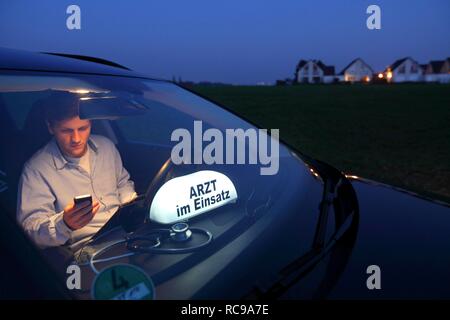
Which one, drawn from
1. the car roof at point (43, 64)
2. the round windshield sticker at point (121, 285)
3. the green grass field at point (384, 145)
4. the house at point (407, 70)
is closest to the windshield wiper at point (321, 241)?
the round windshield sticker at point (121, 285)

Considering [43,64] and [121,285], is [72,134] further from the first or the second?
[121,285]

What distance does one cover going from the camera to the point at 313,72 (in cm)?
7956

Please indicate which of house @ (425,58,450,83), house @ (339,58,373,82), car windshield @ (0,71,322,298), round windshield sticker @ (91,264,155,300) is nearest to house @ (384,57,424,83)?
house @ (425,58,450,83)

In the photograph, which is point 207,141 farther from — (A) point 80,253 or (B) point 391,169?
(B) point 391,169

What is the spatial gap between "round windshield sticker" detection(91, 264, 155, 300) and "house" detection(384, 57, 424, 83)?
81.7m

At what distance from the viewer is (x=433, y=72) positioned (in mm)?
74438

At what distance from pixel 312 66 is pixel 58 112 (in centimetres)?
8264

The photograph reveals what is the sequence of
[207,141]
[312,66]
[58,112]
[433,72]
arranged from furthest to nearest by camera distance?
[312,66]
[433,72]
[207,141]
[58,112]

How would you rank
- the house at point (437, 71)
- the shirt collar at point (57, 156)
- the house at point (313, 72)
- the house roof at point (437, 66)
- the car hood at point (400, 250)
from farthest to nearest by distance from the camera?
the house at point (313, 72) → the house roof at point (437, 66) → the house at point (437, 71) → the shirt collar at point (57, 156) → the car hood at point (400, 250)

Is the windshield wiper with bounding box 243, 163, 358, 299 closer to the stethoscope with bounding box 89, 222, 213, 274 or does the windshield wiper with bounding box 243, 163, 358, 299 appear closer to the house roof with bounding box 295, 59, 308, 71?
the stethoscope with bounding box 89, 222, 213, 274

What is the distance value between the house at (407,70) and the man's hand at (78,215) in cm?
8145

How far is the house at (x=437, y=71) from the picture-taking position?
72.3 meters

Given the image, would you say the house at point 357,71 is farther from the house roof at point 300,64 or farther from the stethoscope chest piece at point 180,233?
the stethoscope chest piece at point 180,233
